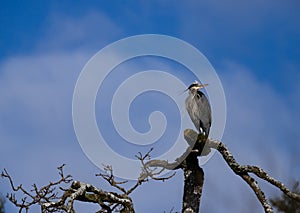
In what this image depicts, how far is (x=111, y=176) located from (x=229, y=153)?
1244 mm

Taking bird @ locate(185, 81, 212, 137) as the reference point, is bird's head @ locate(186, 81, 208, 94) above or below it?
above

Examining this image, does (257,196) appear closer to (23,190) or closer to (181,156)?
(181,156)

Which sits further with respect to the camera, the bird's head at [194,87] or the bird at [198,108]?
the bird's head at [194,87]

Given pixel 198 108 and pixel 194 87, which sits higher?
pixel 194 87

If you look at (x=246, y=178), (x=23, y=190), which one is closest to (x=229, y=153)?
(x=246, y=178)

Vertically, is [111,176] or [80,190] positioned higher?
[111,176]

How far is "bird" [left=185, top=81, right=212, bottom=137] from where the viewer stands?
7.62 meters

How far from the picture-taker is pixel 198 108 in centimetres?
774

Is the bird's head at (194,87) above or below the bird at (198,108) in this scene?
above

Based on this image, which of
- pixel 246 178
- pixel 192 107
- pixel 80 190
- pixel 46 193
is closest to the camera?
pixel 80 190

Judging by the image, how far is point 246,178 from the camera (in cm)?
576

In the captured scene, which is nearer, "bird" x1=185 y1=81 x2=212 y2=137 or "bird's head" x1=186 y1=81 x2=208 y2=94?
"bird" x1=185 y1=81 x2=212 y2=137

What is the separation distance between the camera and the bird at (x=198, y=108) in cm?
762

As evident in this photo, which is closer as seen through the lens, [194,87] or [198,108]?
[198,108]
